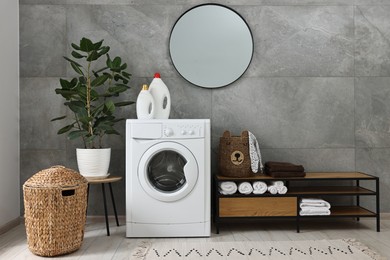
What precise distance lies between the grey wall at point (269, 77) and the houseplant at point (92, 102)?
246mm

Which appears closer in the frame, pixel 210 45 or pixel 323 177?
pixel 323 177

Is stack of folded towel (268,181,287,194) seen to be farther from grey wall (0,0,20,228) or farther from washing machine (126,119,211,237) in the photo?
grey wall (0,0,20,228)

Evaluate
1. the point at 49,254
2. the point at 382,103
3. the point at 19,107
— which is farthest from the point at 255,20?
the point at 49,254

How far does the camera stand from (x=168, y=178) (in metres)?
3.08

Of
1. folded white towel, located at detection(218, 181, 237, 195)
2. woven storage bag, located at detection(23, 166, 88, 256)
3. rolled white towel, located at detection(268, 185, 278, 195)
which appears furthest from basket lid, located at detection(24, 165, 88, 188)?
rolled white towel, located at detection(268, 185, 278, 195)

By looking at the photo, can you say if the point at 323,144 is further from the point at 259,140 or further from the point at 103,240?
the point at 103,240

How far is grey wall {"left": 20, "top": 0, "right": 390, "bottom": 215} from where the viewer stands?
11.8ft

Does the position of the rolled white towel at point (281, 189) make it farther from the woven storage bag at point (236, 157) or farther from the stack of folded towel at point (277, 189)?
the woven storage bag at point (236, 157)

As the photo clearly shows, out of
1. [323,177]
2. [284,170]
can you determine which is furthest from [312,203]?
[284,170]

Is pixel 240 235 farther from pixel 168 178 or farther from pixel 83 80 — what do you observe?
pixel 83 80

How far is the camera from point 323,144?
363cm

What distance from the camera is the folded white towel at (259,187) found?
10.3ft

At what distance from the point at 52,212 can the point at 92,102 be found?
1.25 meters

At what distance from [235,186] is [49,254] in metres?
1.37
